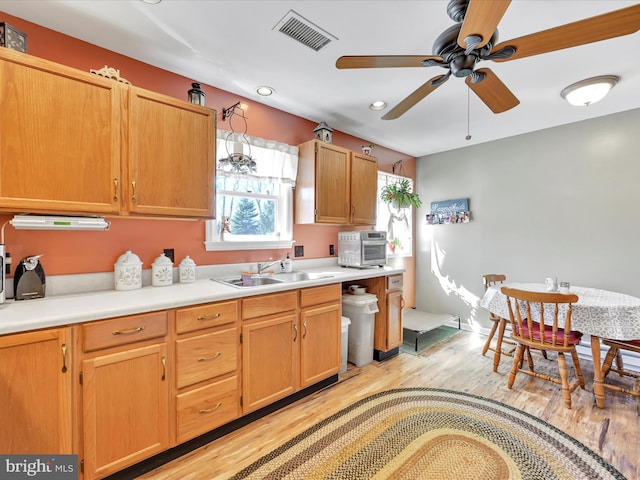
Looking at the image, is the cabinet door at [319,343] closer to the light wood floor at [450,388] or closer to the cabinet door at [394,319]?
the light wood floor at [450,388]

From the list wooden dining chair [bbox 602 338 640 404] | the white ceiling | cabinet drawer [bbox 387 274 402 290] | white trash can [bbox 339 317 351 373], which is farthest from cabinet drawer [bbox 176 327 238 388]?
wooden dining chair [bbox 602 338 640 404]

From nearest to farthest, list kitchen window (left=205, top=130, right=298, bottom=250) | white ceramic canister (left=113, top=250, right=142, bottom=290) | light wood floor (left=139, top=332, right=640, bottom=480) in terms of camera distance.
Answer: light wood floor (left=139, top=332, right=640, bottom=480) → white ceramic canister (left=113, top=250, right=142, bottom=290) → kitchen window (left=205, top=130, right=298, bottom=250)

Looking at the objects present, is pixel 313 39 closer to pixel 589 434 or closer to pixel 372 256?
pixel 372 256

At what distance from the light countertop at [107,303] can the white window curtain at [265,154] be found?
41.4 inches

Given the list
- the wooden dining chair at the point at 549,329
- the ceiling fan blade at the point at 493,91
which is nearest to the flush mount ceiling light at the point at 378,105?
the ceiling fan blade at the point at 493,91

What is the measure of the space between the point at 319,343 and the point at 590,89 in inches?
118

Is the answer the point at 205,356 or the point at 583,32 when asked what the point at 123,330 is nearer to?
the point at 205,356

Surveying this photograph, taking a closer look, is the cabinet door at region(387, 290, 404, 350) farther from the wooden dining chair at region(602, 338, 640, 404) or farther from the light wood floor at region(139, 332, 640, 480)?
the wooden dining chair at region(602, 338, 640, 404)

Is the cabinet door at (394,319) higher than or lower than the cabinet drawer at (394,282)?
→ lower

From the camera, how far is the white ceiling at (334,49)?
5.48ft

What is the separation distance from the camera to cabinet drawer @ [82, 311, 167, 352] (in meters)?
1.43

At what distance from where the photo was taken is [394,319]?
10.2 ft

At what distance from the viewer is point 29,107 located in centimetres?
150

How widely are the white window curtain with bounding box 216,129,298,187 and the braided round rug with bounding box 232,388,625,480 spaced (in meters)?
2.06
